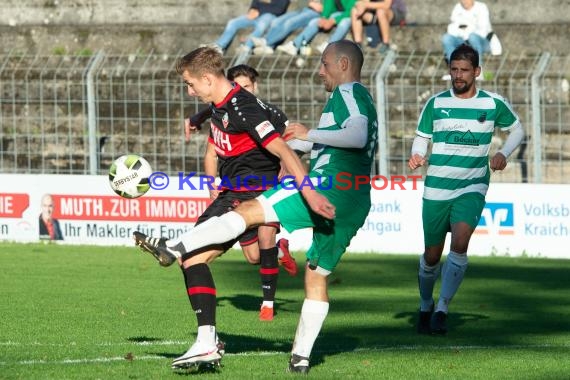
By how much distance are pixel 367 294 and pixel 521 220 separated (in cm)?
438

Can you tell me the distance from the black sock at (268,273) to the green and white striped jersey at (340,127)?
288cm

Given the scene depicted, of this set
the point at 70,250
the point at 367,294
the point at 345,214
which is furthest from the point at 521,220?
the point at 345,214

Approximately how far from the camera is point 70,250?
56.7ft

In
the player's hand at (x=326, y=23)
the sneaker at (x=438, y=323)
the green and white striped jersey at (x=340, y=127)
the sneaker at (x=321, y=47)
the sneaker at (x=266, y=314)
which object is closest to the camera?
the green and white striped jersey at (x=340, y=127)

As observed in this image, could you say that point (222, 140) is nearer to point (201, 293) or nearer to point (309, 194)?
point (201, 293)

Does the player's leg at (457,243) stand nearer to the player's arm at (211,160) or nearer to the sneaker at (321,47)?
the player's arm at (211,160)

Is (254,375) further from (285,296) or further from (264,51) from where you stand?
(264,51)

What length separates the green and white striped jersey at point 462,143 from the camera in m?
Answer: 9.96

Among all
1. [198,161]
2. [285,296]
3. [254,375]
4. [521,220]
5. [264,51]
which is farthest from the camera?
[264,51]

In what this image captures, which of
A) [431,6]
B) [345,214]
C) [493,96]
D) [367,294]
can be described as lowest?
[367,294]

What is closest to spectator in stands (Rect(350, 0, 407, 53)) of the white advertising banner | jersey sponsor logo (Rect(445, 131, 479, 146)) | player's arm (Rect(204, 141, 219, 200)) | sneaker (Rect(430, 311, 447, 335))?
the white advertising banner

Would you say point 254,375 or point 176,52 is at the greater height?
point 176,52

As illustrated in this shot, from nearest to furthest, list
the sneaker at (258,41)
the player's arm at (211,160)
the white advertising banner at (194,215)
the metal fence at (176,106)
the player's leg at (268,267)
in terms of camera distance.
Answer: the player's leg at (268,267) → the player's arm at (211,160) → the white advertising banner at (194,215) → the metal fence at (176,106) → the sneaker at (258,41)

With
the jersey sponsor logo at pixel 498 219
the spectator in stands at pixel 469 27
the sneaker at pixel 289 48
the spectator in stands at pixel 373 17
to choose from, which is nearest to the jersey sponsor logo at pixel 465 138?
the jersey sponsor logo at pixel 498 219
